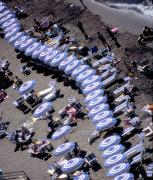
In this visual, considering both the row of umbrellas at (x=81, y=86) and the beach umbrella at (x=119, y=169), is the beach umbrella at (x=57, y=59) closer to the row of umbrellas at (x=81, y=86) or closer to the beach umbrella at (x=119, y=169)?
the row of umbrellas at (x=81, y=86)

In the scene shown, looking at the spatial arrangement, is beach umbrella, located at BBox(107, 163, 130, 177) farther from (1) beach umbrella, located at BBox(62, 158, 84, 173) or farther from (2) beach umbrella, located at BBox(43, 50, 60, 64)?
(2) beach umbrella, located at BBox(43, 50, 60, 64)

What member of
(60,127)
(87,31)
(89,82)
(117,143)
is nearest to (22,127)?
(60,127)

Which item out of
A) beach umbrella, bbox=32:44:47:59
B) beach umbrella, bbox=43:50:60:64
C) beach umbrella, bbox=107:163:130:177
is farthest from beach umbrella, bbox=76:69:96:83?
beach umbrella, bbox=107:163:130:177

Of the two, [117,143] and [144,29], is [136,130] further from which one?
[144,29]

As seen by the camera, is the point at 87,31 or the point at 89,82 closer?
the point at 89,82

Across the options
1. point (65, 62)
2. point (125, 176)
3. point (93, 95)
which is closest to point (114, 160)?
point (125, 176)

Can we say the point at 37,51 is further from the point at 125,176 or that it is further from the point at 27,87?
the point at 125,176

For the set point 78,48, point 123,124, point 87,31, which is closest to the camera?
point 123,124
